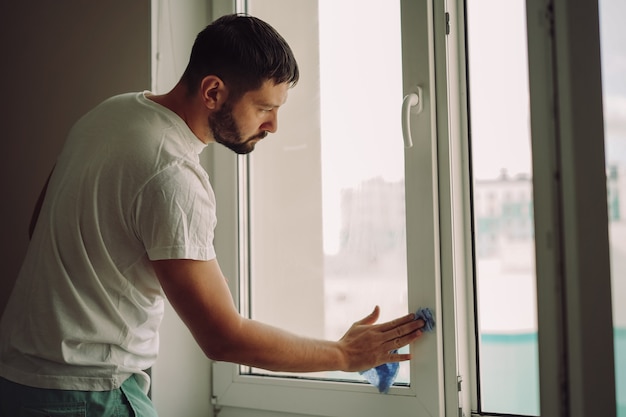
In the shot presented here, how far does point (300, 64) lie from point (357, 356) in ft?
2.32

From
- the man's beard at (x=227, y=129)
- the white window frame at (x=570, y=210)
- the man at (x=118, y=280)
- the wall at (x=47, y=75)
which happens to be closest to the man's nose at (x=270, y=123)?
the man's beard at (x=227, y=129)

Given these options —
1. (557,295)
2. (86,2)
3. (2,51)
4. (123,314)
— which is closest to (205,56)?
(123,314)

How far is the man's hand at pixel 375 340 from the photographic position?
3.82ft

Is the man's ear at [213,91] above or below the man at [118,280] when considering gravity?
Answer: above

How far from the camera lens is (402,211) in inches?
52.0

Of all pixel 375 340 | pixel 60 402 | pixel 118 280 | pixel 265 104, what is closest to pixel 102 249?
pixel 118 280

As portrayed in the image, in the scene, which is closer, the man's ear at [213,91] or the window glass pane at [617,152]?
the window glass pane at [617,152]

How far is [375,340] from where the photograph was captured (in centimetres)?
120

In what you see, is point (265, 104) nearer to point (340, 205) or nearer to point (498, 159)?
point (340, 205)

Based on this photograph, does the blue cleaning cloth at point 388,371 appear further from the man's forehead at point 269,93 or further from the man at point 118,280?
the man's forehead at point 269,93

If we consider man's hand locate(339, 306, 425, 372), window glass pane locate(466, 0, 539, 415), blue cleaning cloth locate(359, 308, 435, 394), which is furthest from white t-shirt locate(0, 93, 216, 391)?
window glass pane locate(466, 0, 539, 415)

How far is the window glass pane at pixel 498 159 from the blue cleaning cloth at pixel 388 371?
13cm

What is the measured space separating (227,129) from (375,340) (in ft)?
1.67

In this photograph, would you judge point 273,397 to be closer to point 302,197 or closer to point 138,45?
point 302,197
